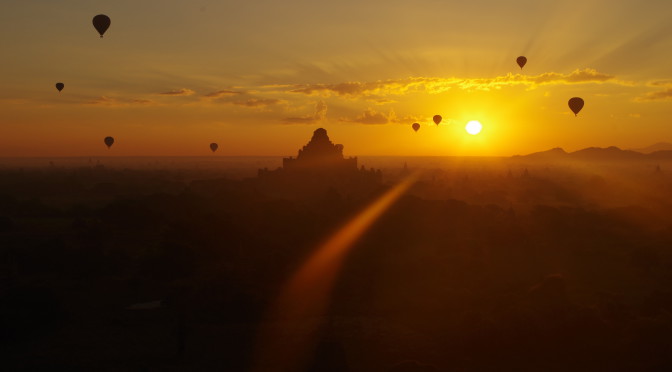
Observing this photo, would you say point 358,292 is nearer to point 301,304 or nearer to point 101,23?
point 301,304

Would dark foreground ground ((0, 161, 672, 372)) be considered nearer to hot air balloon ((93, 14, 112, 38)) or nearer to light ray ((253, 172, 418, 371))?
light ray ((253, 172, 418, 371))

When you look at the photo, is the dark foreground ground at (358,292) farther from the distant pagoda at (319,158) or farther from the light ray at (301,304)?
the distant pagoda at (319,158)

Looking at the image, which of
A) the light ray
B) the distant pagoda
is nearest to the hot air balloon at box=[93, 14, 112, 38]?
the light ray

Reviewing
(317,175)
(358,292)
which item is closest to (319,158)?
(317,175)

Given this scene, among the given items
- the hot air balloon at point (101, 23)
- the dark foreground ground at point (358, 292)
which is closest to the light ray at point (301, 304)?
the dark foreground ground at point (358, 292)

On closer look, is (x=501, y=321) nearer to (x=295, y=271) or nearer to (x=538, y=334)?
(x=538, y=334)

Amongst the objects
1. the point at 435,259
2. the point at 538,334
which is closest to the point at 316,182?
the point at 435,259
